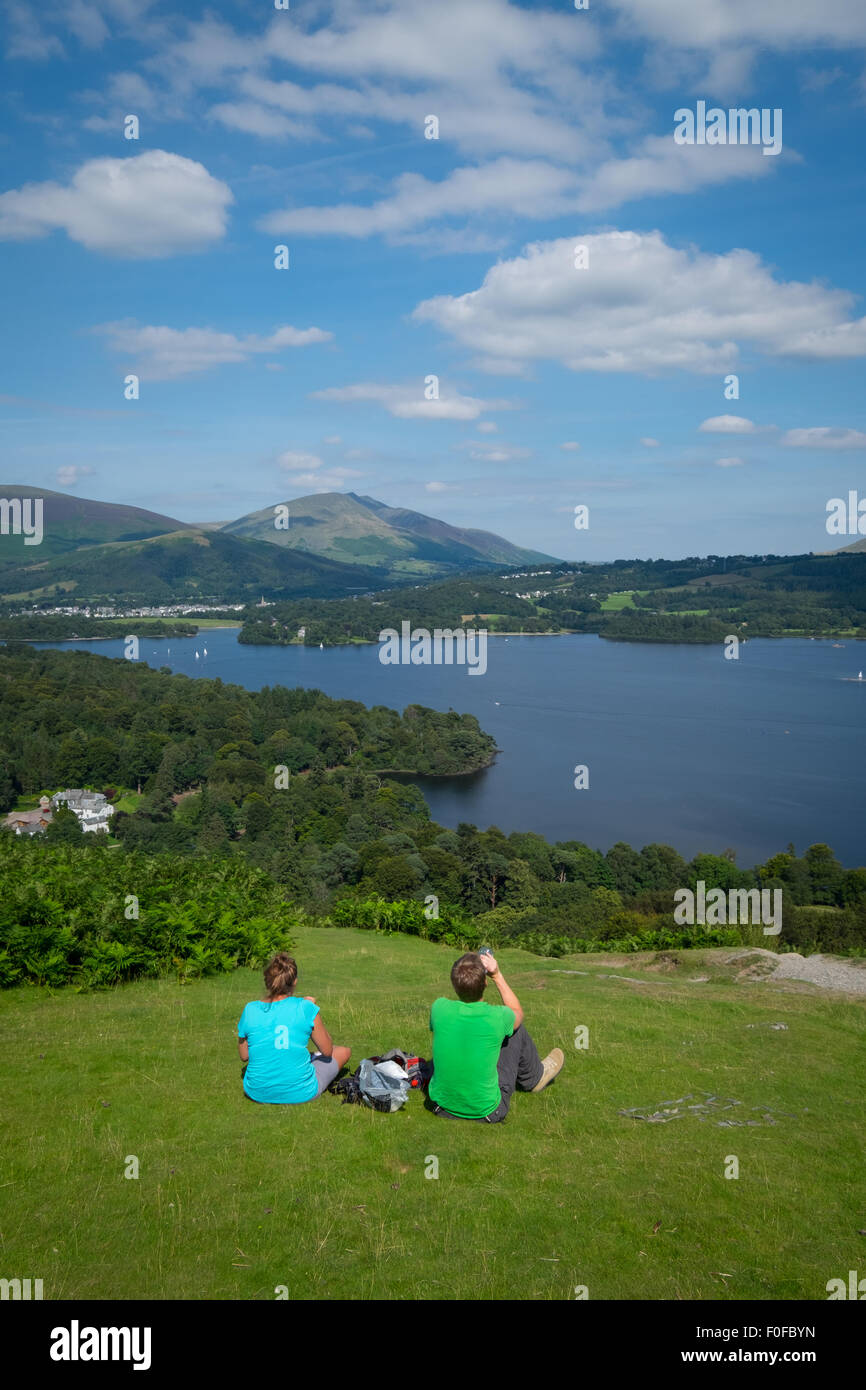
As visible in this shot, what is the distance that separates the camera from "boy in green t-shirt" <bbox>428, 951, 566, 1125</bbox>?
5602mm

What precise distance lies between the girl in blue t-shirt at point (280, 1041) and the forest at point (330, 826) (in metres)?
5.20

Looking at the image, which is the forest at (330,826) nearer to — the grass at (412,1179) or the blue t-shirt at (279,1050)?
the grass at (412,1179)

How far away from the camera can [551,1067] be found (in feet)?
21.2

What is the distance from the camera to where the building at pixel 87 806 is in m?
55.6

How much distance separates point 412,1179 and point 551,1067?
1755 millimetres

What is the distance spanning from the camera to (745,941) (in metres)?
18.0

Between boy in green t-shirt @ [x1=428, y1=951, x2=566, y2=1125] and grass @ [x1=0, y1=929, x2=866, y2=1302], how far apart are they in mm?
165

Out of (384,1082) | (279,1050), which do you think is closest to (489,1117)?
(384,1082)

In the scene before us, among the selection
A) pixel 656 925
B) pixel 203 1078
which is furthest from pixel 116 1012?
pixel 656 925

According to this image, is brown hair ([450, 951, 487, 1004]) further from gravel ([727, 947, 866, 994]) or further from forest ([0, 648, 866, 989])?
gravel ([727, 947, 866, 994])

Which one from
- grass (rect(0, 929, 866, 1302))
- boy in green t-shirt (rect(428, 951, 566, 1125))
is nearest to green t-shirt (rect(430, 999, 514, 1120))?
boy in green t-shirt (rect(428, 951, 566, 1125))
